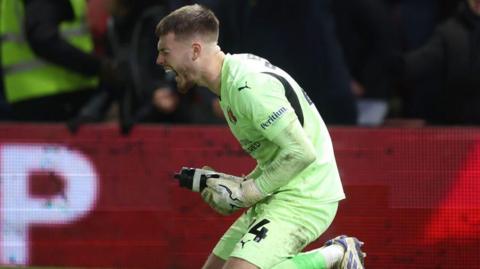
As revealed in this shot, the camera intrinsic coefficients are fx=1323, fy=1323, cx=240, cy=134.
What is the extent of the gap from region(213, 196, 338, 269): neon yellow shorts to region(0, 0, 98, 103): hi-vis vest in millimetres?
3279

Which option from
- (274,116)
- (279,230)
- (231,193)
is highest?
(274,116)

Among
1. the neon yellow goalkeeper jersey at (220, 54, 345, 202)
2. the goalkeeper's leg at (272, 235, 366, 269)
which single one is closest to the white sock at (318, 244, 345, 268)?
the goalkeeper's leg at (272, 235, 366, 269)

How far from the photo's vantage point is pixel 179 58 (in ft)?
22.3

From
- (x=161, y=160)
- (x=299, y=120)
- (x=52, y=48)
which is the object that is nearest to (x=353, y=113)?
(x=161, y=160)

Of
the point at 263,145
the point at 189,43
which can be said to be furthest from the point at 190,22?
the point at 263,145

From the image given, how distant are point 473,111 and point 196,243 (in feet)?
7.59

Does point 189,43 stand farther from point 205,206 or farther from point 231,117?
point 205,206

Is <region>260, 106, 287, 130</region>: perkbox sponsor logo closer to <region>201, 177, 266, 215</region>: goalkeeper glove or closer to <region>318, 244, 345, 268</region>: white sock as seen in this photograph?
<region>201, 177, 266, 215</region>: goalkeeper glove

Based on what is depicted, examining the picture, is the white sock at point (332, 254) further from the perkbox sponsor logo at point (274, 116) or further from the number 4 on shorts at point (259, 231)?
the perkbox sponsor logo at point (274, 116)

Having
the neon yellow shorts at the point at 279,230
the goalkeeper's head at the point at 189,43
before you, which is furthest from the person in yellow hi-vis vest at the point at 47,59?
the neon yellow shorts at the point at 279,230

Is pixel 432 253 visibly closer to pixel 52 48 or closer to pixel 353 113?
pixel 353 113

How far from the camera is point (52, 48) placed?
32.0 feet

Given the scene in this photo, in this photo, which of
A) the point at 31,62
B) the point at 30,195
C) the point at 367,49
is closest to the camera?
the point at 30,195

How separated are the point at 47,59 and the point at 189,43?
3.32 m
